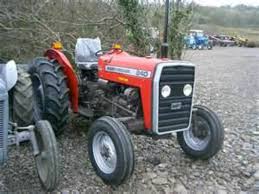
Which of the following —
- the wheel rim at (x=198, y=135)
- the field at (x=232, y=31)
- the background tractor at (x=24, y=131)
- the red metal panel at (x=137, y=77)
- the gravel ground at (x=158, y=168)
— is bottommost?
the field at (x=232, y=31)

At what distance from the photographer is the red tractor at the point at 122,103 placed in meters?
3.87

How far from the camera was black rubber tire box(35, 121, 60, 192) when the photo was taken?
3.45 metres

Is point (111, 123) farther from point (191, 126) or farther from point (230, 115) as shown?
point (230, 115)

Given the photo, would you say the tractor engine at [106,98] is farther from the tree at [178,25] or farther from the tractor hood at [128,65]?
the tree at [178,25]

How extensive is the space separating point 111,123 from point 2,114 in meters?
0.99

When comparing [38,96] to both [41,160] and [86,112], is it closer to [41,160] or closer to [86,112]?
[86,112]

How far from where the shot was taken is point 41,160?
144 inches

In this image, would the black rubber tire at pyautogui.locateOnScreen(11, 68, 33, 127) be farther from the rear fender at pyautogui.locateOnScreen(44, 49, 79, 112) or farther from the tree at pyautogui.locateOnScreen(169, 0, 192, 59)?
the tree at pyautogui.locateOnScreen(169, 0, 192, 59)

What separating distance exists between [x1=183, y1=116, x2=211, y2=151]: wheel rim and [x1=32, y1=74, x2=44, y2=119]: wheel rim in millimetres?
1674

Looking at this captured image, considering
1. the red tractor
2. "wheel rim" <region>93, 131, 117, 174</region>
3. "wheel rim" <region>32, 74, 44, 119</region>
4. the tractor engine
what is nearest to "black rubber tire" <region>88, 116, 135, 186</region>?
the red tractor

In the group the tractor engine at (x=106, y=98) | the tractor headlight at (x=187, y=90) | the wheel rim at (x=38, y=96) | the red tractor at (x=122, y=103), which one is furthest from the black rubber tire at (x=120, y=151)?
the wheel rim at (x=38, y=96)

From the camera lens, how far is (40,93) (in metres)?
4.65

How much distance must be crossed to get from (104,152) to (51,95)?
978mm

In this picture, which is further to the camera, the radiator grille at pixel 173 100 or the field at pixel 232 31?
the field at pixel 232 31
